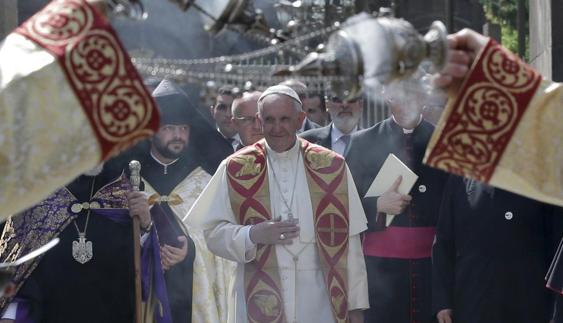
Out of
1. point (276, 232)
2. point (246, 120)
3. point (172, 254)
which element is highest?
point (246, 120)

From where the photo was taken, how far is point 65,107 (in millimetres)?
3998

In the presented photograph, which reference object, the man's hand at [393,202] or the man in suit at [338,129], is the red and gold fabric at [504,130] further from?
the man in suit at [338,129]

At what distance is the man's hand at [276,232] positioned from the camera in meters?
7.30

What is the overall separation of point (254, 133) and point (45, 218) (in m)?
1.74

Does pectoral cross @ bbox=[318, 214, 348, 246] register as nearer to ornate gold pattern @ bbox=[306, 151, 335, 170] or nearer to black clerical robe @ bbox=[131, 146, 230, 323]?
ornate gold pattern @ bbox=[306, 151, 335, 170]

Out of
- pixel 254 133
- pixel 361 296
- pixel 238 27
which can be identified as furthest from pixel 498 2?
pixel 238 27

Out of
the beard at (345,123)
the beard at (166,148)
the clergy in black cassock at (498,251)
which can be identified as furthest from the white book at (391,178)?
the beard at (166,148)

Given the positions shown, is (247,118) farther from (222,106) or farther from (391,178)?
(391,178)

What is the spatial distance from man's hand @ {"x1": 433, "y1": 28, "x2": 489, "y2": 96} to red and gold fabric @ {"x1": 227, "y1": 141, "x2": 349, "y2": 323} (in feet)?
10.3

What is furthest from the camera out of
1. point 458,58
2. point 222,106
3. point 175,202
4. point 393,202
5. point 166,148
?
point 222,106

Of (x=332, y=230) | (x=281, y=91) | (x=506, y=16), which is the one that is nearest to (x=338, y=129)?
(x=281, y=91)

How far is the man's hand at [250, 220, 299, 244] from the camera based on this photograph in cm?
730

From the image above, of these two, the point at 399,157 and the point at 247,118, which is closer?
the point at 399,157

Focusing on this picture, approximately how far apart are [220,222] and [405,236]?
1205mm
